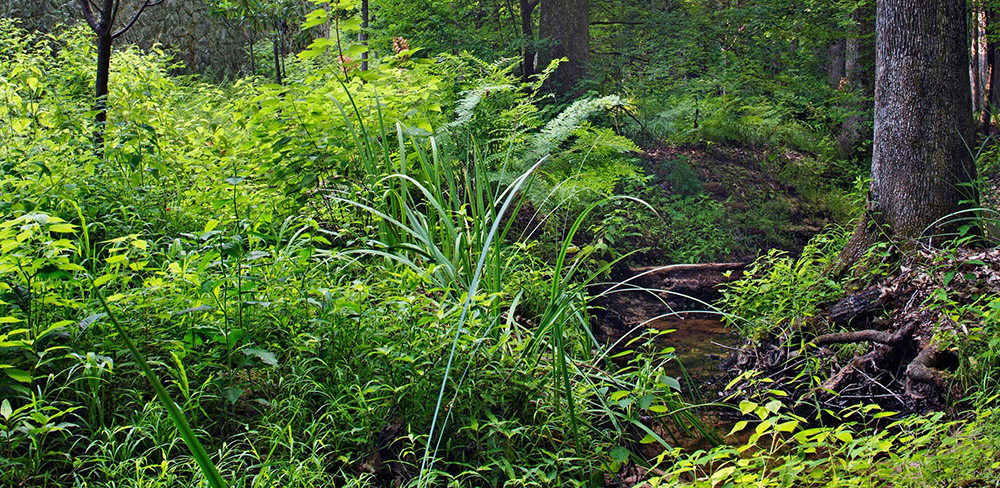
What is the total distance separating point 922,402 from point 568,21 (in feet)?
20.6

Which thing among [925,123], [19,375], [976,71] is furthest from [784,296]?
[976,71]

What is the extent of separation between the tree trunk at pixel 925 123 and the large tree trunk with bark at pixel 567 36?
14.3 feet

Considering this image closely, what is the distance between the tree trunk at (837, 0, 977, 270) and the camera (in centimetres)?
390

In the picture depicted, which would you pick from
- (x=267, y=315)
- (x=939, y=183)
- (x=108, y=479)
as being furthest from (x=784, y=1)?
(x=108, y=479)

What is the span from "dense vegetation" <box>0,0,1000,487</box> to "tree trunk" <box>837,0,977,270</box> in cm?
23

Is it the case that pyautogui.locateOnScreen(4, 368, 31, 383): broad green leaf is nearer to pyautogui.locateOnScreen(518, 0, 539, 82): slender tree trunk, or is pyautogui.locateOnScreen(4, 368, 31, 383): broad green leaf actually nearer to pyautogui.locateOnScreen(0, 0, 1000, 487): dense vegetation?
pyautogui.locateOnScreen(0, 0, 1000, 487): dense vegetation

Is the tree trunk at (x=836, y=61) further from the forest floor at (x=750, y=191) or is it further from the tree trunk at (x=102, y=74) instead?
the tree trunk at (x=102, y=74)

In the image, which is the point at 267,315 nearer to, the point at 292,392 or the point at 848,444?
the point at 292,392

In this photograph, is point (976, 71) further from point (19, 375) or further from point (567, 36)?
point (19, 375)

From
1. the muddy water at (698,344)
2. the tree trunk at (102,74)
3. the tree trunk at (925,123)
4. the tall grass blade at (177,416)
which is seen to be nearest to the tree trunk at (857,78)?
the tree trunk at (925,123)

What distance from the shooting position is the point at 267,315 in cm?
235

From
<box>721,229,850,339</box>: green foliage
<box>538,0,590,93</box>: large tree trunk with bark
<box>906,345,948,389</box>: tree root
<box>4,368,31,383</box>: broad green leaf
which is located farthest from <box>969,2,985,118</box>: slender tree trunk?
<box>4,368,31,383</box>: broad green leaf

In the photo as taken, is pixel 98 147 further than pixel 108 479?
Yes

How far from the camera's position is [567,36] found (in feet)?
26.5
